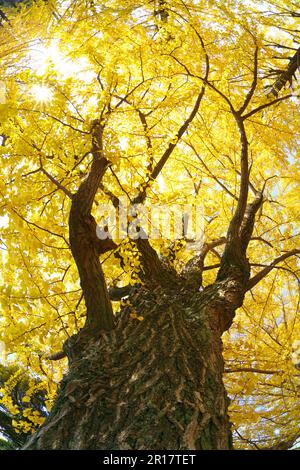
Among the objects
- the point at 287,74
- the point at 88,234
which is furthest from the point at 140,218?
the point at 287,74

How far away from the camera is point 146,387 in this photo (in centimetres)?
210

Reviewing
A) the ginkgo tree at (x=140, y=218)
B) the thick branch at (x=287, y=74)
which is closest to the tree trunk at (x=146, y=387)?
the ginkgo tree at (x=140, y=218)

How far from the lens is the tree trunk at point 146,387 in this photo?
70.7 inches

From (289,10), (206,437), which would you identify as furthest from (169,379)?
(289,10)

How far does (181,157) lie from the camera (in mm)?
4805

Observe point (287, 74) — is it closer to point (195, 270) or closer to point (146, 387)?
point (195, 270)

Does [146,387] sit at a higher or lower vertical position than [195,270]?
lower

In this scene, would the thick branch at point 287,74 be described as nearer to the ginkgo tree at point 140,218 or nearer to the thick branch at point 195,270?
the ginkgo tree at point 140,218

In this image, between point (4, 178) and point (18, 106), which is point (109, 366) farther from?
point (18, 106)

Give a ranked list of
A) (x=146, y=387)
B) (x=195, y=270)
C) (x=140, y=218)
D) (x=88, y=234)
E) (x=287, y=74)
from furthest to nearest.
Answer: (x=287, y=74)
(x=195, y=270)
(x=140, y=218)
(x=88, y=234)
(x=146, y=387)

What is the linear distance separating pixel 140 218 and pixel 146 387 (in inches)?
55.4

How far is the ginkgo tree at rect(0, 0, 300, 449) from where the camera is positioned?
2137mm

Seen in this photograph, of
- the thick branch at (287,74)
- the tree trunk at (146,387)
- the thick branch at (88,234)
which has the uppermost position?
the thick branch at (287,74)

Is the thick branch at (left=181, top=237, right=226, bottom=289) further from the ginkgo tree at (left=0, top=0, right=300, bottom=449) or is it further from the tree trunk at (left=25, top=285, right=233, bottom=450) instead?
the tree trunk at (left=25, top=285, right=233, bottom=450)
